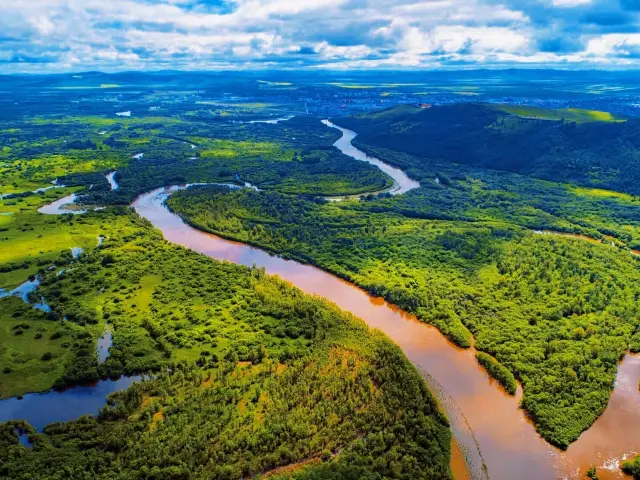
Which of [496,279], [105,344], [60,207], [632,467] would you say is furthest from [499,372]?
[60,207]

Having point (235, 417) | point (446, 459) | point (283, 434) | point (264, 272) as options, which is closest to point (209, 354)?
point (235, 417)

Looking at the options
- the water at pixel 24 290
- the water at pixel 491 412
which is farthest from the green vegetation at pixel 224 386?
the water at pixel 491 412

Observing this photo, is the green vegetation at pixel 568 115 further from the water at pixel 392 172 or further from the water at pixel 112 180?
the water at pixel 112 180

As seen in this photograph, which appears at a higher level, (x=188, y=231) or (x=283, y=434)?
(x=283, y=434)

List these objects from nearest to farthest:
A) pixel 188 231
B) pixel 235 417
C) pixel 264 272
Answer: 1. pixel 235 417
2. pixel 264 272
3. pixel 188 231

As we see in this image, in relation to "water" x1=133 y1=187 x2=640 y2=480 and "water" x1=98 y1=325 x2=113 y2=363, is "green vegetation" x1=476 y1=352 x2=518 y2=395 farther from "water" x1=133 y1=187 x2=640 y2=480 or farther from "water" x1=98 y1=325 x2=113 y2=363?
"water" x1=98 y1=325 x2=113 y2=363

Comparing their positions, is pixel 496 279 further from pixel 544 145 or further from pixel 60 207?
pixel 60 207

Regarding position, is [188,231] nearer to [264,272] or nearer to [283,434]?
[264,272]

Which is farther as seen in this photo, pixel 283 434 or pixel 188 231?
pixel 188 231
